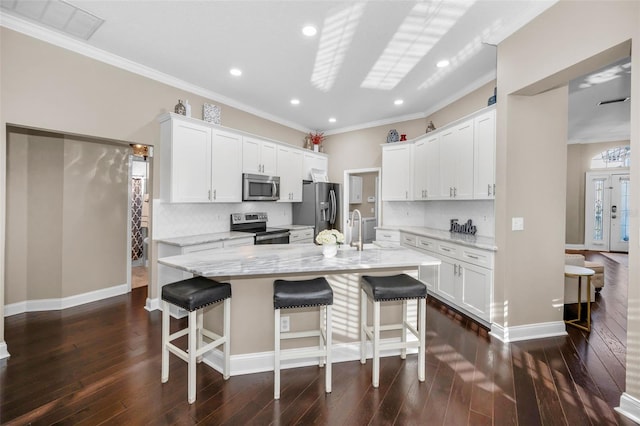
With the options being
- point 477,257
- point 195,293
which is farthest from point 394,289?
point 477,257

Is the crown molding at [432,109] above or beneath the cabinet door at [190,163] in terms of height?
above

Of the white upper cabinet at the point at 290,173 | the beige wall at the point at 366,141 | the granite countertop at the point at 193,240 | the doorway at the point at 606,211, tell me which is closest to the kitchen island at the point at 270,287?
the granite countertop at the point at 193,240

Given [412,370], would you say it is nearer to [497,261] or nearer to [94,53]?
[497,261]

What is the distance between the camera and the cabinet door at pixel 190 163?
3.66m

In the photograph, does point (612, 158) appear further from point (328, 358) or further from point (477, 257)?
point (328, 358)

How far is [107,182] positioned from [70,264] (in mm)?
1219

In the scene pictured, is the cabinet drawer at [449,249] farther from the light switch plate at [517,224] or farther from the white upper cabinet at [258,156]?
the white upper cabinet at [258,156]

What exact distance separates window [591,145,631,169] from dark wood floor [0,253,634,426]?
6.90m

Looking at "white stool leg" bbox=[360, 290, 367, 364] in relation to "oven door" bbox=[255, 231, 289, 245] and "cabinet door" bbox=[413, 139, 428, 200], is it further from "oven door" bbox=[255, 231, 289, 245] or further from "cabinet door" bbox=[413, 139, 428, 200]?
"cabinet door" bbox=[413, 139, 428, 200]

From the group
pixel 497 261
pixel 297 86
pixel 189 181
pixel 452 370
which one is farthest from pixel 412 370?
pixel 297 86

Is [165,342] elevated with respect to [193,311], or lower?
lower

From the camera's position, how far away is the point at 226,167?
4.29m

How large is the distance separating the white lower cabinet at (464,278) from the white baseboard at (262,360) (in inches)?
52.9

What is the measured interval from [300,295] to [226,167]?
2.83 meters
